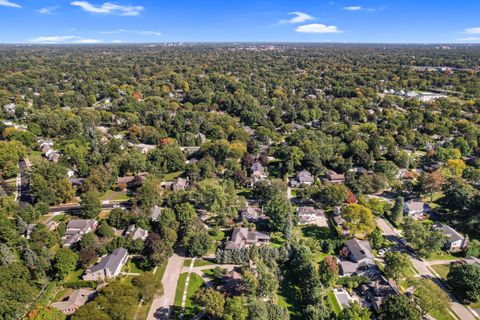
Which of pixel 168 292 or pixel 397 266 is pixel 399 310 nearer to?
pixel 397 266

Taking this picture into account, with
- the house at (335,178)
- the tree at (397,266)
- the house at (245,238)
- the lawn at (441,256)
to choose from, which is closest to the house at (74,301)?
the house at (245,238)

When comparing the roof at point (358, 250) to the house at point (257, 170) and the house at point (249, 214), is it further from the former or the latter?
the house at point (257, 170)

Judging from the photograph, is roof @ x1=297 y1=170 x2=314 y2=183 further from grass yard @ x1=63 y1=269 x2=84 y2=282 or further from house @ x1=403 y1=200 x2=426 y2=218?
grass yard @ x1=63 y1=269 x2=84 y2=282

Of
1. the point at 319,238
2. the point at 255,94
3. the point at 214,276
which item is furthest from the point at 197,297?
the point at 255,94

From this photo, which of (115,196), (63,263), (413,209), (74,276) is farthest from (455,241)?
(115,196)

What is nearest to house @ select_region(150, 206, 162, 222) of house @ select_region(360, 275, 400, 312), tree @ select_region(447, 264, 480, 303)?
house @ select_region(360, 275, 400, 312)

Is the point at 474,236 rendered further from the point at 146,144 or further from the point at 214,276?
the point at 146,144
